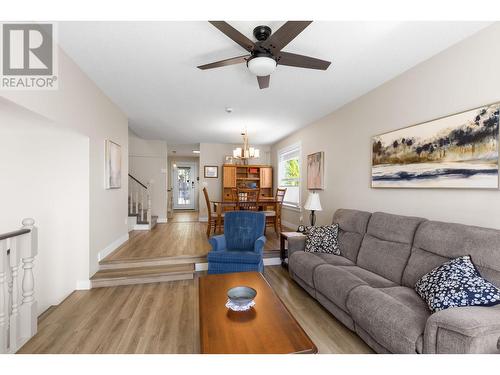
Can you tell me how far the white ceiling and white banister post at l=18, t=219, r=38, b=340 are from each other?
1.79 m

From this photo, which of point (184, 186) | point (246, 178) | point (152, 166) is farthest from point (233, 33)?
point (184, 186)

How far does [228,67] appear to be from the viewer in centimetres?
256

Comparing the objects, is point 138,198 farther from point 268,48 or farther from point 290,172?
point 268,48

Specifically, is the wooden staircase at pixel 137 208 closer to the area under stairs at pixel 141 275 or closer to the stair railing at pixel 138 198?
the stair railing at pixel 138 198

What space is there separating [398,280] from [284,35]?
2.33 m

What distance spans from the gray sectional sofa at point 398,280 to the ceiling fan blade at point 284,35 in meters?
1.98

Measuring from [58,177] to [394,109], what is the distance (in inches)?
169

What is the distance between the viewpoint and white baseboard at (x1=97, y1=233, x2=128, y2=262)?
3.26 meters

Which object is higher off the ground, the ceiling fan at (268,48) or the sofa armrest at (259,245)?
the ceiling fan at (268,48)

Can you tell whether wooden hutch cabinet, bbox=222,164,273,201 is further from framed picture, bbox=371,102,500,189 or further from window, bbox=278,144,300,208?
framed picture, bbox=371,102,500,189

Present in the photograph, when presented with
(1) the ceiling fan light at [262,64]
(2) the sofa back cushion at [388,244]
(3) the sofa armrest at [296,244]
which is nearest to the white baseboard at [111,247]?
(3) the sofa armrest at [296,244]

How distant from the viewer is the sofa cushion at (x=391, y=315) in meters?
1.41

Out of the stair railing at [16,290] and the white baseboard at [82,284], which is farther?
the white baseboard at [82,284]
